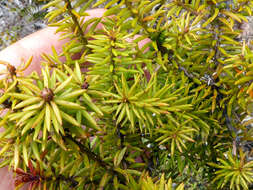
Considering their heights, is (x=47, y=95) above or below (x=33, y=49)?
above

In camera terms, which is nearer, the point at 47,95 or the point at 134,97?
the point at 47,95

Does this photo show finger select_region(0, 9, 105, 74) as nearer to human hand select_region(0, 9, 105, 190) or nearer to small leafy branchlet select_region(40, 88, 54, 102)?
human hand select_region(0, 9, 105, 190)

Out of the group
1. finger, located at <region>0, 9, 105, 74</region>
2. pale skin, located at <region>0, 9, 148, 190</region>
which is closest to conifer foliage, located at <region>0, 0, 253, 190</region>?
pale skin, located at <region>0, 9, 148, 190</region>

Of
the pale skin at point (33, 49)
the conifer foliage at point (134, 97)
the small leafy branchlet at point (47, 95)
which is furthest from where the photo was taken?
the pale skin at point (33, 49)

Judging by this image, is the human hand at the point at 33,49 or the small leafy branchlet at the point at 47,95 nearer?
the small leafy branchlet at the point at 47,95

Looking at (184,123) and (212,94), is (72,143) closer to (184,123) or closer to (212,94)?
(184,123)

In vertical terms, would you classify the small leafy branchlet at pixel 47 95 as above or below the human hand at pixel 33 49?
above

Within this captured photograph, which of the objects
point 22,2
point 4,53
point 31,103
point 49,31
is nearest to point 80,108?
point 31,103

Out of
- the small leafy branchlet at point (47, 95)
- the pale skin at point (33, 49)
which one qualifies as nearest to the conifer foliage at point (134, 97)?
the small leafy branchlet at point (47, 95)

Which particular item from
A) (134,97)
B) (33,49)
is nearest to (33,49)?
(33,49)

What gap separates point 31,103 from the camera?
503mm

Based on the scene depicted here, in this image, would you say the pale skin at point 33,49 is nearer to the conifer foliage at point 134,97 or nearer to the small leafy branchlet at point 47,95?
the conifer foliage at point 134,97

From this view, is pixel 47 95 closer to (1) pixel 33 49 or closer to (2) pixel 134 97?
(2) pixel 134 97

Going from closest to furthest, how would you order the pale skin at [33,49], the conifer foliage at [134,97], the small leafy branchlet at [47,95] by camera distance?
1. the small leafy branchlet at [47,95]
2. the conifer foliage at [134,97]
3. the pale skin at [33,49]
